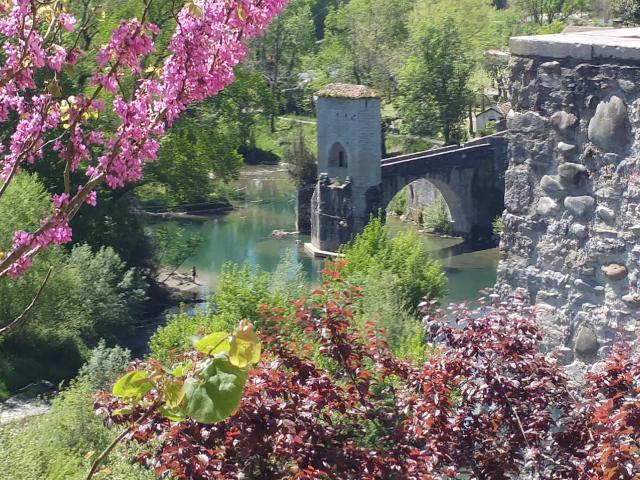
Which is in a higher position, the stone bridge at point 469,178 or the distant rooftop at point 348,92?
the distant rooftop at point 348,92

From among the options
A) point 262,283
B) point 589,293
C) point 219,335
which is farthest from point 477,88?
point 219,335

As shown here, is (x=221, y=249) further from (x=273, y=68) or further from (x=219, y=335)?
(x=219, y=335)

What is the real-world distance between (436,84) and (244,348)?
37.8 m

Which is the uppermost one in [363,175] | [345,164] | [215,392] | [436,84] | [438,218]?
[215,392]

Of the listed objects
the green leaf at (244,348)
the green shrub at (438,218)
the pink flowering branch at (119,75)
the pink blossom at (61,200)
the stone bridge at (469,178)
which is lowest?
the green shrub at (438,218)

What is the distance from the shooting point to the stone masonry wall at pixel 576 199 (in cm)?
585

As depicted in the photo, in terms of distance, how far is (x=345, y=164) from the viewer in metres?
33.8

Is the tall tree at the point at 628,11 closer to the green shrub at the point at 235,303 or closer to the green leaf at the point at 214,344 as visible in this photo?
the green shrub at the point at 235,303

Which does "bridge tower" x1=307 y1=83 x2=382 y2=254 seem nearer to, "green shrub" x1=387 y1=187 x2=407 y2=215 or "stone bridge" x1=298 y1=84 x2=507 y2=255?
"stone bridge" x1=298 y1=84 x2=507 y2=255

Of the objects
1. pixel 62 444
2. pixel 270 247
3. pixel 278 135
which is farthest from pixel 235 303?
pixel 278 135

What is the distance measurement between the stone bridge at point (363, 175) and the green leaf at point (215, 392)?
29.1m

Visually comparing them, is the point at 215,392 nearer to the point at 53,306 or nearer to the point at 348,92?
the point at 53,306

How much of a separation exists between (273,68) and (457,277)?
19039mm

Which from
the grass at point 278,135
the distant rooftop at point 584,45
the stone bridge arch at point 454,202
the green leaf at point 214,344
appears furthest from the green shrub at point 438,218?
the green leaf at point 214,344
